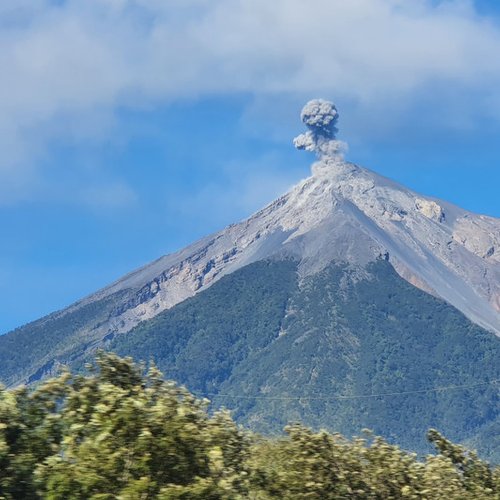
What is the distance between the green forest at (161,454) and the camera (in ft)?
96.2

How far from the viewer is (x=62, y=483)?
95.0 ft

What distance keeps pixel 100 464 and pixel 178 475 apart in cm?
219

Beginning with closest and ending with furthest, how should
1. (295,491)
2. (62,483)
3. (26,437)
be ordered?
(62,483) < (26,437) < (295,491)

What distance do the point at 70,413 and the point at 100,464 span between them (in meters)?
4.18

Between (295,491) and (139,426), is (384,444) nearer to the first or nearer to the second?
(295,491)

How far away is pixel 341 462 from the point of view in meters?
36.6

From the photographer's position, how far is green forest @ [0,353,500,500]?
2933 centimetres

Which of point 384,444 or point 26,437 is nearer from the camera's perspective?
point 26,437

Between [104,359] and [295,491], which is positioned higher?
[104,359]

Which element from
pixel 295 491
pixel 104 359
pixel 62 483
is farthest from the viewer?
pixel 104 359

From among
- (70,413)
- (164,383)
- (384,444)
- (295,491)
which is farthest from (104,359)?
(384,444)

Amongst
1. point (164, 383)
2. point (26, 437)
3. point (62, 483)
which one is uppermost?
point (164, 383)

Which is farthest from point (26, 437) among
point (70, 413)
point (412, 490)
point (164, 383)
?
point (412, 490)

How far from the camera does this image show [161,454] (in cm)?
3006
